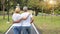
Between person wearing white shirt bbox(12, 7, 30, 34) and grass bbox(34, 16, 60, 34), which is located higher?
person wearing white shirt bbox(12, 7, 30, 34)

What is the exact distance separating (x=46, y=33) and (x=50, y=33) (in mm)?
346

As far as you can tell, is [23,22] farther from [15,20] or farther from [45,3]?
[45,3]

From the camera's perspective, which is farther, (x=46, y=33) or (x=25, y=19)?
(x=46, y=33)

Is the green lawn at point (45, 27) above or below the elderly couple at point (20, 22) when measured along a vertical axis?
below

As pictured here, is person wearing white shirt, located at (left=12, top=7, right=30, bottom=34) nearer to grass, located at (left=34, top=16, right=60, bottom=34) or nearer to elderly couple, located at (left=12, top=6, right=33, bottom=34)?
elderly couple, located at (left=12, top=6, right=33, bottom=34)

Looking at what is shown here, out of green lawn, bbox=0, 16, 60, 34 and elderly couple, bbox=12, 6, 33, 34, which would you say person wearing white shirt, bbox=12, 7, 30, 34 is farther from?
green lawn, bbox=0, 16, 60, 34

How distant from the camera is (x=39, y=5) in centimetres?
6550

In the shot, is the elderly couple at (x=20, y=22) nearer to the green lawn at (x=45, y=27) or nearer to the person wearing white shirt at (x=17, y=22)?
the person wearing white shirt at (x=17, y=22)

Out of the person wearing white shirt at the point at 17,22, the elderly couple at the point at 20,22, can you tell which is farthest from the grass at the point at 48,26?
the person wearing white shirt at the point at 17,22

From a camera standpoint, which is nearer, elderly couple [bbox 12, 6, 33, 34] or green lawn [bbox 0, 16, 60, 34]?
elderly couple [bbox 12, 6, 33, 34]

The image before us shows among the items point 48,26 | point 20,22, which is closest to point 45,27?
point 48,26

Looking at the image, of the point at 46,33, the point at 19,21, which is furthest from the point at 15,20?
the point at 46,33

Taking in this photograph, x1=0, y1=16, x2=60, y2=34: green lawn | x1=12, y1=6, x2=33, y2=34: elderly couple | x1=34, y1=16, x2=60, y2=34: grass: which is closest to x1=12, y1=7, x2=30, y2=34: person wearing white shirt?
x1=12, y1=6, x2=33, y2=34: elderly couple

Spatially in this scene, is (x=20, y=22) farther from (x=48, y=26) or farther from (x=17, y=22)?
(x=48, y=26)
